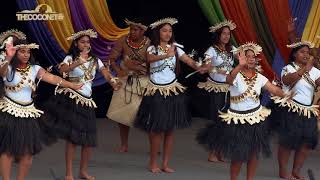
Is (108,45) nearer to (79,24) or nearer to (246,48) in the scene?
(79,24)

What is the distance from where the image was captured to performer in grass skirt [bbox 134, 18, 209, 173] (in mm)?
7789

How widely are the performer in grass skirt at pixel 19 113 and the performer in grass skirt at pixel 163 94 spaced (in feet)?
4.48

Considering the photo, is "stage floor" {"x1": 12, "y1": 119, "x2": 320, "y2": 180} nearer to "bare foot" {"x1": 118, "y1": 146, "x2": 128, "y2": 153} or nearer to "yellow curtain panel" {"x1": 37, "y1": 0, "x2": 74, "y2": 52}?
"bare foot" {"x1": 118, "y1": 146, "x2": 128, "y2": 153}

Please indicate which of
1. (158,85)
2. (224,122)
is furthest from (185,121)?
(224,122)

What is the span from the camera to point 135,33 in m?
8.48

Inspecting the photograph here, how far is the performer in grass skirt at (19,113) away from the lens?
6.71 m

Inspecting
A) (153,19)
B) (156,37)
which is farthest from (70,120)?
(153,19)

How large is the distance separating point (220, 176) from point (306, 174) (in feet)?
2.91

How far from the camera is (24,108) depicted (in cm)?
677

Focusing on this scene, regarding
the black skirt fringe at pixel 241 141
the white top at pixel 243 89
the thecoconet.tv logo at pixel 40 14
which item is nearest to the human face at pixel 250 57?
the white top at pixel 243 89

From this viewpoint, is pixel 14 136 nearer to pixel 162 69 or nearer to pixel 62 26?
pixel 162 69

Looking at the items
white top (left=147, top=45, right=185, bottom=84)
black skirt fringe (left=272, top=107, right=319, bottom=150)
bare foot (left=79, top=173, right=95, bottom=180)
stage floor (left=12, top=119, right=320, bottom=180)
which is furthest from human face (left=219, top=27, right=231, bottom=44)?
bare foot (left=79, top=173, right=95, bottom=180)

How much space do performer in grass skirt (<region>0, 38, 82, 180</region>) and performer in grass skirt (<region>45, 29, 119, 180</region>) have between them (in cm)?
47

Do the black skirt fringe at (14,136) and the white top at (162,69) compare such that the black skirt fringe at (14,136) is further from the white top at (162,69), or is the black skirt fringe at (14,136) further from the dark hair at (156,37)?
the dark hair at (156,37)
